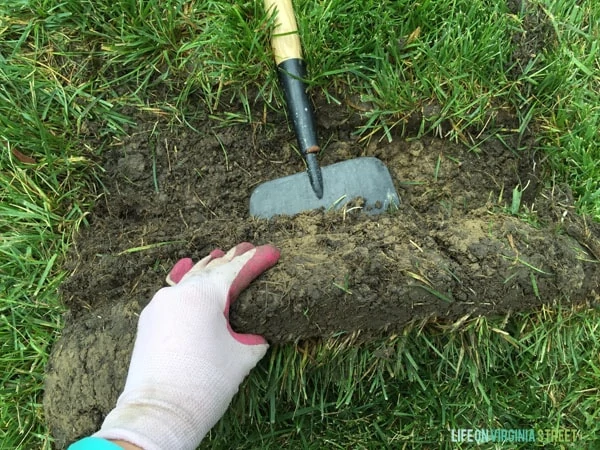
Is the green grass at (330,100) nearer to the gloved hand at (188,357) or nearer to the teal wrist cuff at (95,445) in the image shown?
the gloved hand at (188,357)

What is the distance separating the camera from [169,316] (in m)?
1.37

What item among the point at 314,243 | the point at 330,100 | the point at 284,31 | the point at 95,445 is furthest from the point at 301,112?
the point at 95,445

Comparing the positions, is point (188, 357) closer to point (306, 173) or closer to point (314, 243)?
point (314, 243)

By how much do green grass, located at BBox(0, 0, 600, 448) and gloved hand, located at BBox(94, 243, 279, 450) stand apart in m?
0.21

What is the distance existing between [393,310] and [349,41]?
3.16 feet

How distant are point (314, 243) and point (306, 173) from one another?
316mm

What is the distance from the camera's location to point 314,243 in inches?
60.1

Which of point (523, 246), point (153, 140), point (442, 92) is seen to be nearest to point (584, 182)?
point (523, 246)

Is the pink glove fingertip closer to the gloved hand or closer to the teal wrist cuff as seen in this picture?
the gloved hand

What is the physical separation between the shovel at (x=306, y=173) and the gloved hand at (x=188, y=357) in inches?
11.1

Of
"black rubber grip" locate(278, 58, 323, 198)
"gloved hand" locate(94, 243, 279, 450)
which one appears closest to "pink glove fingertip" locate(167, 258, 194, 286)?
"gloved hand" locate(94, 243, 279, 450)

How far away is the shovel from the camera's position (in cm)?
168

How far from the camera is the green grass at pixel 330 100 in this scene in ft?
5.33

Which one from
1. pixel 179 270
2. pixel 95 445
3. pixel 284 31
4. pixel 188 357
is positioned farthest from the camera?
pixel 284 31
